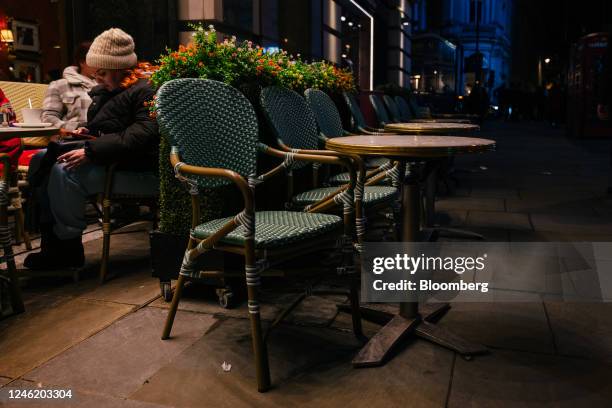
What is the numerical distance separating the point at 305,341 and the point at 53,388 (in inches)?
43.2

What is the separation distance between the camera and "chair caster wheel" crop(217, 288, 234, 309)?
3164mm

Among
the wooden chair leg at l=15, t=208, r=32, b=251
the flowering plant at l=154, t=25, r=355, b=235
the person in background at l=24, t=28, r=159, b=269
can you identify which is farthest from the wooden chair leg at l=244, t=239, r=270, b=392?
the wooden chair leg at l=15, t=208, r=32, b=251

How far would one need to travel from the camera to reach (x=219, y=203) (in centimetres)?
318

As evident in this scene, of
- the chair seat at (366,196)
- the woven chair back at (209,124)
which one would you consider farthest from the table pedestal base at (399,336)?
the woven chair back at (209,124)

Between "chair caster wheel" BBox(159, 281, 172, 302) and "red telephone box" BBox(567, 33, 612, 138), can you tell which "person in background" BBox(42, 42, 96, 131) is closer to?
"chair caster wheel" BBox(159, 281, 172, 302)

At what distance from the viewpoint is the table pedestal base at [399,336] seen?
2.54 meters

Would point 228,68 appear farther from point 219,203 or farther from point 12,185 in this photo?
point 12,185

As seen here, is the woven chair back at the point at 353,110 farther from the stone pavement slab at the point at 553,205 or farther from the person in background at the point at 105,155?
the person in background at the point at 105,155

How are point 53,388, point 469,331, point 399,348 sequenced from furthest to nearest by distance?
point 469,331, point 399,348, point 53,388

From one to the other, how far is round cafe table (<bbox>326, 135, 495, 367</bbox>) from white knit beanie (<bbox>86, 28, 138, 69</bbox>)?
65.2 inches

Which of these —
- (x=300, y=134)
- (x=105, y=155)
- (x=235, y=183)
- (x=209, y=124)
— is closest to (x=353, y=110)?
(x=300, y=134)

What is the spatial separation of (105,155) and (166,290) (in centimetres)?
88

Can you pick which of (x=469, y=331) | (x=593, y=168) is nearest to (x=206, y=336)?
(x=469, y=331)
